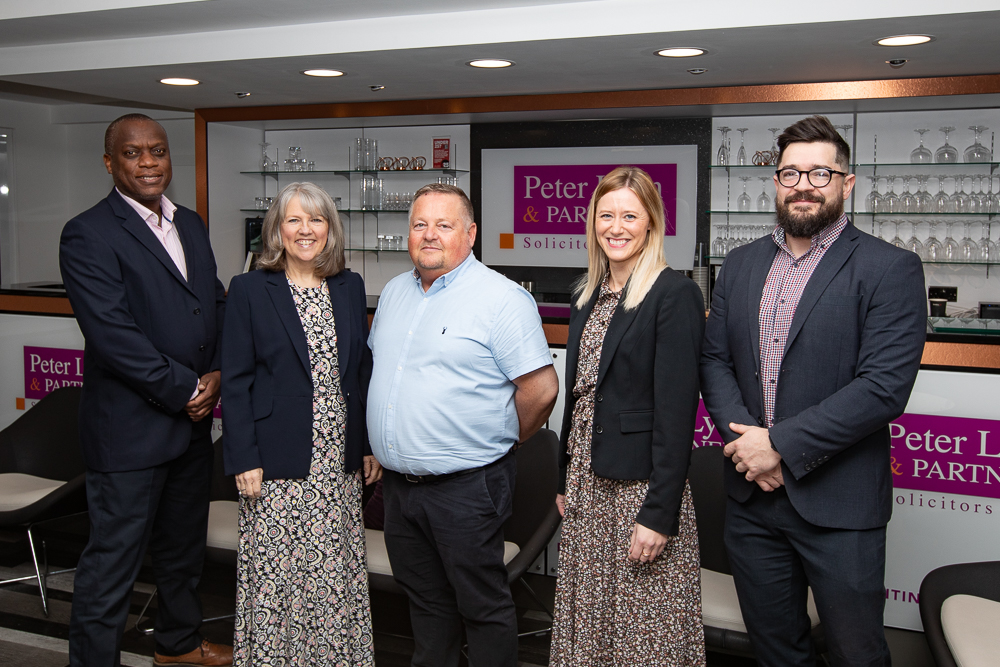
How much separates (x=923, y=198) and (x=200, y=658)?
17.0 ft

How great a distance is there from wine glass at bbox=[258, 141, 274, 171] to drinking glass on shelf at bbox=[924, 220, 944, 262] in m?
5.03

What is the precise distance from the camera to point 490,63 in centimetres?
411

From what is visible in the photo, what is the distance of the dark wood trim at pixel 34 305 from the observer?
472 cm

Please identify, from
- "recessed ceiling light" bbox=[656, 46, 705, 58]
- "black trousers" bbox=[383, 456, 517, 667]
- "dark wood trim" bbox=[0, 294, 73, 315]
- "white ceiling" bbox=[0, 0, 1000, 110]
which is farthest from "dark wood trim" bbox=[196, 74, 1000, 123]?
"black trousers" bbox=[383, 456, 517, 667]

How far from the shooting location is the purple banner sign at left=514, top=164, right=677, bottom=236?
21.3 ft

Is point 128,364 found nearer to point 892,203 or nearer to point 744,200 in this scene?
point 744,200

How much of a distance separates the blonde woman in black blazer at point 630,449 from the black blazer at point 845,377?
24 centimetres

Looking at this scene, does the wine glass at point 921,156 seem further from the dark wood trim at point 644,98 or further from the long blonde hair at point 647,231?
the long blonde hair at point 647,231

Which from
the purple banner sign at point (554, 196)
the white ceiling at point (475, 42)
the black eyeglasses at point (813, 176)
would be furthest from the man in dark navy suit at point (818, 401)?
the purple banner sign at point (554, 196)

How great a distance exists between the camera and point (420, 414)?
2400mm

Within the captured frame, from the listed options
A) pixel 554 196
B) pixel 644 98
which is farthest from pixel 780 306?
pixel 554 196

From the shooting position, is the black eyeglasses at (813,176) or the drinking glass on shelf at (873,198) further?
the drinking glass on shelf at (873,198)

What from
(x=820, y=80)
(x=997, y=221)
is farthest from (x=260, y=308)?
(x=997, y=221)

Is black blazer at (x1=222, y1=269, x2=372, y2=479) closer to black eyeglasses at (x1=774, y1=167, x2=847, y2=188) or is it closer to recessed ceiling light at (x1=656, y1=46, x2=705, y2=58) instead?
black eyeglasses at (x1=774, y1=167, x2=847, y2=188)
